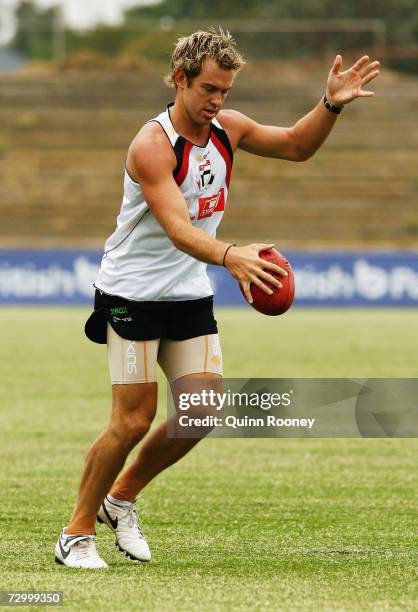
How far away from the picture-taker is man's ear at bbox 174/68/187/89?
5379mm

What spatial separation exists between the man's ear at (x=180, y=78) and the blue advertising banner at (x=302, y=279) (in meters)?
19.8

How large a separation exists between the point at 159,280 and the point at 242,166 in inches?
1138

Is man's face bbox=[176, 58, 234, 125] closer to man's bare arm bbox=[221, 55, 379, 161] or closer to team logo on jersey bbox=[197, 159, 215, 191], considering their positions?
team logo on jersey bbox=[197, 159, 215, 191]

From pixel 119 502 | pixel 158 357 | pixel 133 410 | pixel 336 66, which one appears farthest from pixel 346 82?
pixel 119 502

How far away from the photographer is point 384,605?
15.2 feet

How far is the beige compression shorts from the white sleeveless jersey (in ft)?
0.63

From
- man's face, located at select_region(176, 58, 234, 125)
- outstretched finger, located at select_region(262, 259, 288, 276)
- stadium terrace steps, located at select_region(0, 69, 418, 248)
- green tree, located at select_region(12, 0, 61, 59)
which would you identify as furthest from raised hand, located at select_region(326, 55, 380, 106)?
green tree, located at select_region(12, 0, 61, 59)

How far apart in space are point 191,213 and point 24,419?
210 inches

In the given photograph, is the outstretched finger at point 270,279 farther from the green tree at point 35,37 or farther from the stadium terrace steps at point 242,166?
the green tree at point 35,37

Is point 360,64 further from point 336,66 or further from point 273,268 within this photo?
point 273,268

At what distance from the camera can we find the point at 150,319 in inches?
218

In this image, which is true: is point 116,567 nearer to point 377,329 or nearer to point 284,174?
point 377,329

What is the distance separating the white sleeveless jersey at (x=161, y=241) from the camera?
5.50m

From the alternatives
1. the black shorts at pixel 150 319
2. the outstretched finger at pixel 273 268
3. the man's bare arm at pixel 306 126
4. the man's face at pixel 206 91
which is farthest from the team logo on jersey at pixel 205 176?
the outstretched finger at pixel 273 268
